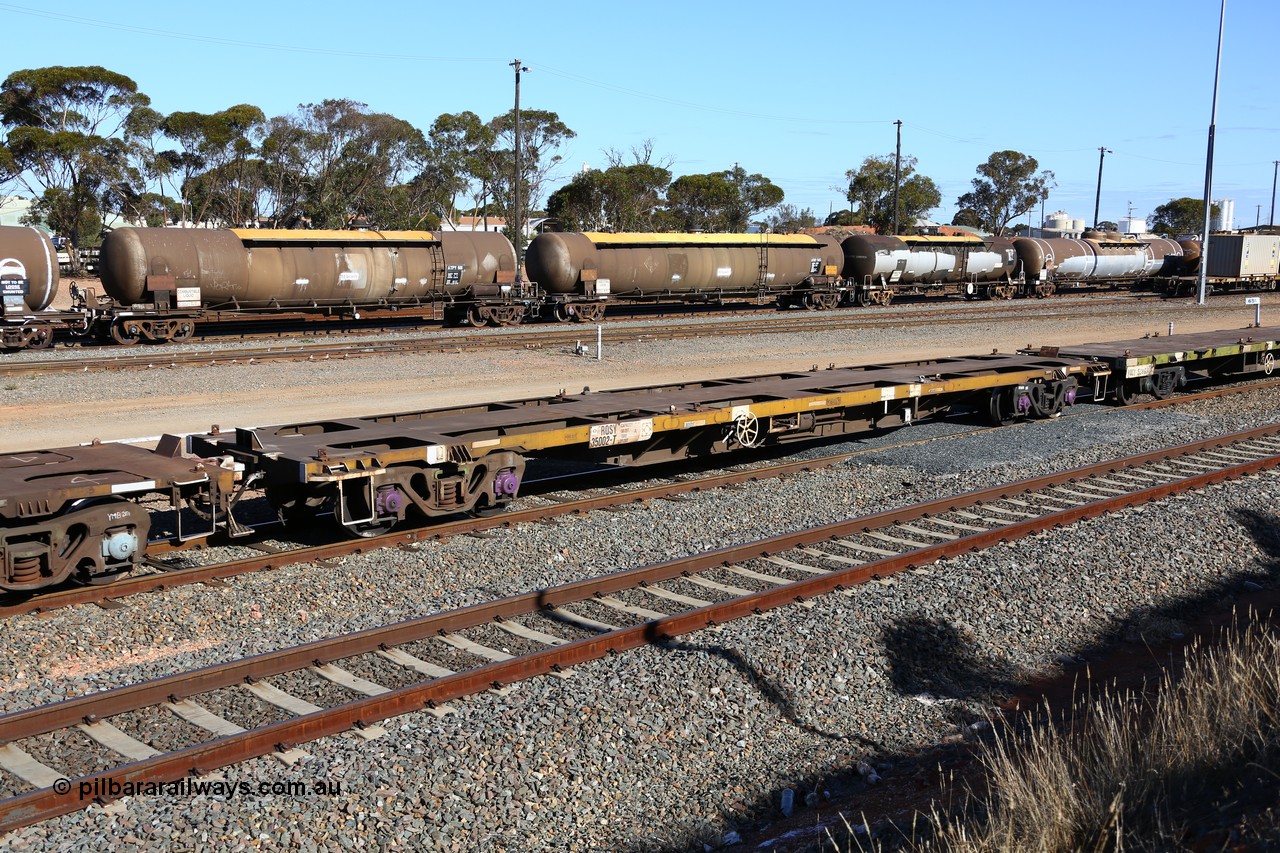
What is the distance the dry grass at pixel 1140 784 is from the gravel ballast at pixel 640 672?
107 cm

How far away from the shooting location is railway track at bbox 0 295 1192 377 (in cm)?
2172

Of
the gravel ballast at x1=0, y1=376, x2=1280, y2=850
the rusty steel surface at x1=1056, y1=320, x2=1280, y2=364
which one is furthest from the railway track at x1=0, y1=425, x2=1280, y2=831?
the rusty steel surface at x1=1056, y1=320, x2=1280, y2=364

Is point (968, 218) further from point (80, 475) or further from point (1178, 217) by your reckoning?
point (80, 475)

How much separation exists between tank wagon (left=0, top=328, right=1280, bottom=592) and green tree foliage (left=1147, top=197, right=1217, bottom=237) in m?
128

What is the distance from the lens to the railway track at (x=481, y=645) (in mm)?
5645

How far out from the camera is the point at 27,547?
7.50 m

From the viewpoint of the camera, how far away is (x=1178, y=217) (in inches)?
5212

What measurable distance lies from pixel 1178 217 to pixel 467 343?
130 metres

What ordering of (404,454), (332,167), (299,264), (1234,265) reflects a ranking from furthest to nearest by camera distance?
(332,167), (1234,265), (299,264), (404,454)

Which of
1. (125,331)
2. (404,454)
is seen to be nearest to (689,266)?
(125,331)

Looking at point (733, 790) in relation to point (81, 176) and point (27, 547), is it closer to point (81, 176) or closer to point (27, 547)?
point (27, 547)

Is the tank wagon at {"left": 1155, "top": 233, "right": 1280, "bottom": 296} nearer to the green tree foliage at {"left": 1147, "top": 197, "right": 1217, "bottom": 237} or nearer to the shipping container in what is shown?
the shipping container

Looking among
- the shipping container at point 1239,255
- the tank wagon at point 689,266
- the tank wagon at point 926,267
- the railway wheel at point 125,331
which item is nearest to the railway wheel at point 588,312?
the tank wagon at point 689,266

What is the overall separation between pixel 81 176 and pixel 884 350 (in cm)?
5291
